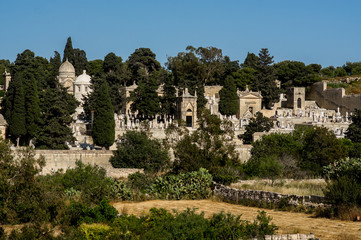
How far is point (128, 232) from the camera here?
14.2 metres

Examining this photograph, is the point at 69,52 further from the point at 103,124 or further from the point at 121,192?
the point at 121,192

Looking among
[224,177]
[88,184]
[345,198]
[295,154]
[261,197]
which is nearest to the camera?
[345,198]

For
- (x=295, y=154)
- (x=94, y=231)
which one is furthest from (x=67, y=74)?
(x=94, y=231)

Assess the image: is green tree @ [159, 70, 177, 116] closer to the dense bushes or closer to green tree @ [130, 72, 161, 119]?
green tree @ [130, 72, 161, 119]

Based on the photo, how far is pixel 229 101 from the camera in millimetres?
49438

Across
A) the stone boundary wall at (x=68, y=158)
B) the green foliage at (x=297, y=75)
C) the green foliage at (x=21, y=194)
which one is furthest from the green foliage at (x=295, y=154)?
the green foliage at (x=297, y=75)

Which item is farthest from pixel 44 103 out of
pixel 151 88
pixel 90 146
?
pixel 151 88

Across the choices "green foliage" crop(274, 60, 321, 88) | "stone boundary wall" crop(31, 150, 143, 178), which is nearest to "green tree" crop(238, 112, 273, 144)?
"stone boundary wall" crop(31, 150, 143, 178)

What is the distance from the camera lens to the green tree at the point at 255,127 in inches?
1589

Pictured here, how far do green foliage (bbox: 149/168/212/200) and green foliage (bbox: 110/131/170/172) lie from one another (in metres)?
10.5

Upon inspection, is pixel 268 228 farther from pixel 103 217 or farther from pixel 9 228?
pixel 9 228

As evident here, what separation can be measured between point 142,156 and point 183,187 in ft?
39.2

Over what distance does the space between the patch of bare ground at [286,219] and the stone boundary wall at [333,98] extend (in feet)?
115

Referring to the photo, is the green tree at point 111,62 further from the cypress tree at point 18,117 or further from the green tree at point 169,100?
the cypress tree at point 18,117
